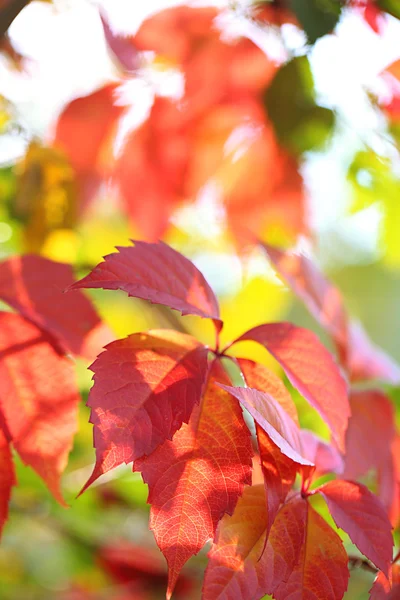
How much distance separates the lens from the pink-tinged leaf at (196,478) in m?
0.35

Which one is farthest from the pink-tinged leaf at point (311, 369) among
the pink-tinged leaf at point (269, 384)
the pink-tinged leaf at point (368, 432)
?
the pink-tinged leaf at point (368, 432)

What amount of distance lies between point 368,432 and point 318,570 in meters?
0.26

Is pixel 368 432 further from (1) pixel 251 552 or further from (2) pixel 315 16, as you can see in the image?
(2) pixel 315 16

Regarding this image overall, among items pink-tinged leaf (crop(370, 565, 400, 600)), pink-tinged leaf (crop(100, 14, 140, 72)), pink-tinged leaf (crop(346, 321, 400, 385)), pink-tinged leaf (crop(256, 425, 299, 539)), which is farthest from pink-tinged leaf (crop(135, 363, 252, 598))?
pink-tinged leaf (crop(100, 14, 140, 72))

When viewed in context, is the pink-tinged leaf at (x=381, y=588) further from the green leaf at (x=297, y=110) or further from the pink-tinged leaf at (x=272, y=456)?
the green leaf at (x=297, y=110)

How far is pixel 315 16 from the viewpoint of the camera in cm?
58

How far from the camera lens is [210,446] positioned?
1.23ft

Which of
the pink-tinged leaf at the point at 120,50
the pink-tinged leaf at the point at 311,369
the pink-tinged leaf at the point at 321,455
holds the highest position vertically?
the pink-tinged leaf at the point at 120,50

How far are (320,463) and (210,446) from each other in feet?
0.55

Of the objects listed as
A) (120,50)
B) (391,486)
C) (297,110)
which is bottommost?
(391,486)

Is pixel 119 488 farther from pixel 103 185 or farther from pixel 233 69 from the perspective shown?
pixel 233 69

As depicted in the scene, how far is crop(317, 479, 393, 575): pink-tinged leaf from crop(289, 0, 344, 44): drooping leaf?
0.42 m

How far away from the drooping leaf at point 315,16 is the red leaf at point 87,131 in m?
0.37

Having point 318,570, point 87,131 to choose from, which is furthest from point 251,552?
point 87,131
